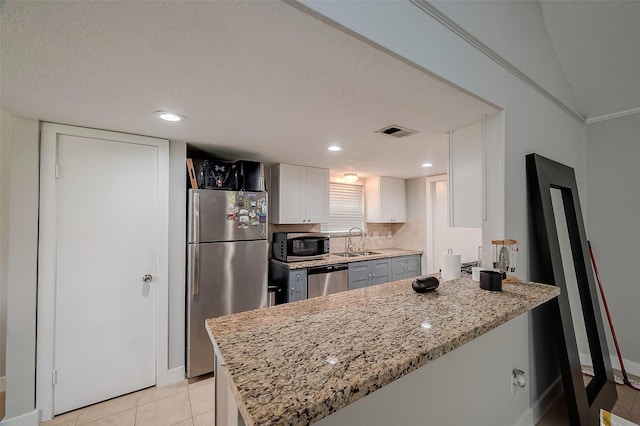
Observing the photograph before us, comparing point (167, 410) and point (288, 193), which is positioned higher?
point (288, 193)

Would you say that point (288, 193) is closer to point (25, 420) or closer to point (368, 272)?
point (368, 272)

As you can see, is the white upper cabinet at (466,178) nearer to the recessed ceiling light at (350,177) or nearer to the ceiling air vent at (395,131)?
the ceiling air vent at (395,131)

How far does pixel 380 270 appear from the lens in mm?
3916

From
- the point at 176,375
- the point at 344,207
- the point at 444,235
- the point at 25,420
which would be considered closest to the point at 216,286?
the point at 176,375

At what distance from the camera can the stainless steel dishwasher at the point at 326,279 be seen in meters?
3.22

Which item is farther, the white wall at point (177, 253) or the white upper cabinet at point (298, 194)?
the white upper cabinet at point (298, 194)

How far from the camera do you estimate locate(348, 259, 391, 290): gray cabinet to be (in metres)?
3.60

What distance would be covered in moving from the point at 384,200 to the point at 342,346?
3912mm

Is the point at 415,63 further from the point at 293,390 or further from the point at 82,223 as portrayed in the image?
the point at 82,223

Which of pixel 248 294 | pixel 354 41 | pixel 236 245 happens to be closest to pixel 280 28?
pixel 354 41

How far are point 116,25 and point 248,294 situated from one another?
91.1 inches

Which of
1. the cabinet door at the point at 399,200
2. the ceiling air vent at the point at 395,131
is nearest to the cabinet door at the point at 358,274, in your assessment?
the cabinet door at the point at 399,200

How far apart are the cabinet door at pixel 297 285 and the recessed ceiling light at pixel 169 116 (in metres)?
2.00

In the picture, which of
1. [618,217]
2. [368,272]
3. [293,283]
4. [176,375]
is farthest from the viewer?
[368,272]
